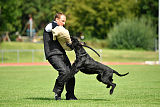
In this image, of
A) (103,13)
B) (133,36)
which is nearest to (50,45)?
(133,36)

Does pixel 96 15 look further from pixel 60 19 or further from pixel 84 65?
pixel 84 65

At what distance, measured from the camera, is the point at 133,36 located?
52781mm

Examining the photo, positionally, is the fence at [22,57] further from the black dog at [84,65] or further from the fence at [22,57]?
the black dog at [84,65]

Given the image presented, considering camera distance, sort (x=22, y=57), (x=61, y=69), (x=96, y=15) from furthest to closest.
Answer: (x=96, y=15) < (x=22, y=57) < (x=61, y=69)

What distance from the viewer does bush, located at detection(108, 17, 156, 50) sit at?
2058 inches

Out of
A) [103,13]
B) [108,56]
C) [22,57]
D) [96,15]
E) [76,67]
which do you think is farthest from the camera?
[96,15]

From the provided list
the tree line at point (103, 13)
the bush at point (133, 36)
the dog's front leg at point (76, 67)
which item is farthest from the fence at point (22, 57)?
the dog's front leg at point (76, 67)

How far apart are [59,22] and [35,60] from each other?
31.1 metres

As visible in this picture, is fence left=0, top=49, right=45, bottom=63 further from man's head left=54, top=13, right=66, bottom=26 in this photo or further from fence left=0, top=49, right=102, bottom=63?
man's head left=54, top=13, right=66, bottom=26

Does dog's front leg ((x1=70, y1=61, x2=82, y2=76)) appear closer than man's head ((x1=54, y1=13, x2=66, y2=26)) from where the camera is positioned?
Yes

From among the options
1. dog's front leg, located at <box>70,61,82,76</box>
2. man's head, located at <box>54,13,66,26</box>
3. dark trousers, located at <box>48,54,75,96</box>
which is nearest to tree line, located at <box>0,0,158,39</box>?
dark trousers, located at <box>48,54,75,96</box>

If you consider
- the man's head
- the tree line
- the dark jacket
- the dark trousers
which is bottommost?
the tree line

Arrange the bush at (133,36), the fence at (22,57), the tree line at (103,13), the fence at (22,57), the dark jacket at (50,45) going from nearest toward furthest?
the dark jacket at (50,45) < the fence at (22,57) < the fence at (22,57) < the bush at (133,36) < the tree line at (103,13)

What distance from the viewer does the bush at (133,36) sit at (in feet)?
172
